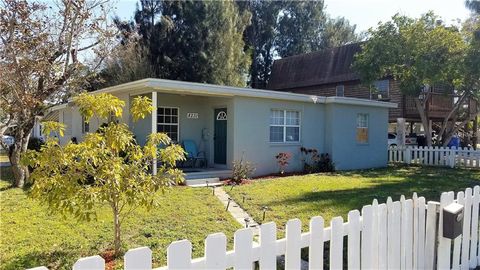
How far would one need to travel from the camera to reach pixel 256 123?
510 inches

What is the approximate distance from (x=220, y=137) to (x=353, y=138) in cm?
565

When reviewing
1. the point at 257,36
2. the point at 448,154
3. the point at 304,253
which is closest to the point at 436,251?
the point at 304,253

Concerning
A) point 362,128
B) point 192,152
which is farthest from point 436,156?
point 192,152

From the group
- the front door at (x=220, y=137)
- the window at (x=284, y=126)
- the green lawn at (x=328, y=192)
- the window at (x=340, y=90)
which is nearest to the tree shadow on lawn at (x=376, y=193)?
the green lawn at (x=328, y=192)

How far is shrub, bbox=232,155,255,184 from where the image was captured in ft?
37.2

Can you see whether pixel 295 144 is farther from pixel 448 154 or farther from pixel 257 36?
pixel 257 36

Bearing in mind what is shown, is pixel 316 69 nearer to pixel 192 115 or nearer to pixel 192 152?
pixel 192 115

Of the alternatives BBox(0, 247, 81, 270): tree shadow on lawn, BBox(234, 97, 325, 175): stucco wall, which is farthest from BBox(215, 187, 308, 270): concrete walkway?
BBox(234, 97, 325, 175): stucco wall

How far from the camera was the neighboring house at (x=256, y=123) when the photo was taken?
1241cm

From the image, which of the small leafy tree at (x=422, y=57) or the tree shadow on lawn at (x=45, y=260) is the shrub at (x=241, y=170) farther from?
the small leafy tree at (x=422, y=57)

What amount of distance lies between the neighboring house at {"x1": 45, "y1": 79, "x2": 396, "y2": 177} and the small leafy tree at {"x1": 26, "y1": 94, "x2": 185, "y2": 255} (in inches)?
233

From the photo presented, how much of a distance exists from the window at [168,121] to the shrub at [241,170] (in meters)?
2.86

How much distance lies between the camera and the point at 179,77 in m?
26.3

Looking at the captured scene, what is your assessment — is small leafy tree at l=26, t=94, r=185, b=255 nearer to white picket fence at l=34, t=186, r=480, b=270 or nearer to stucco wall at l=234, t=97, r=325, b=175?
white picket fence at l=34, t=186, r=480, b=270
